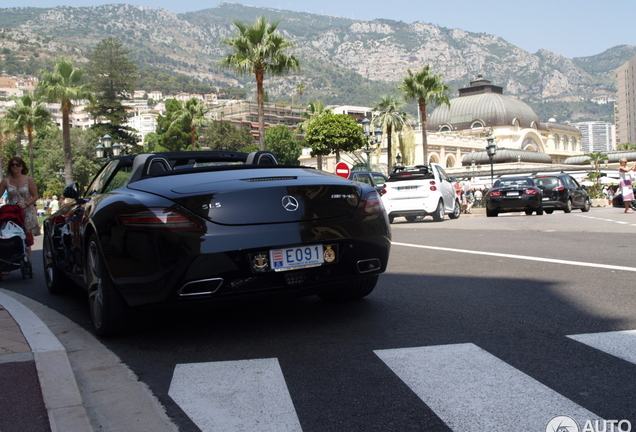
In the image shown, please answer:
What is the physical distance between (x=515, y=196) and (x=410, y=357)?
19.4 metres

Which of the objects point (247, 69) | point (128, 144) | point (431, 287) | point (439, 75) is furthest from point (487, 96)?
point (431, 287)

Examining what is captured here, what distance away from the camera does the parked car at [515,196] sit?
2223cm

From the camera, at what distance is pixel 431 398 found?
3139 mm

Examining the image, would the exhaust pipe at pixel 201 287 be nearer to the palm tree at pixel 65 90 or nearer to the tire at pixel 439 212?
the tire at pixel 439 212

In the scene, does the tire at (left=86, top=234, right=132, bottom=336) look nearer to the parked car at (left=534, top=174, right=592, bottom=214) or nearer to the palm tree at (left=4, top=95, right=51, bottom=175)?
the parked car at (left=534, top=174, right=592, bottom=214)

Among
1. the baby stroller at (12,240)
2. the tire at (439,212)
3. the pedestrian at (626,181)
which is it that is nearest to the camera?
the baby stroller at (12,240)

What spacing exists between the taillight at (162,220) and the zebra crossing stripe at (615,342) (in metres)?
2.43

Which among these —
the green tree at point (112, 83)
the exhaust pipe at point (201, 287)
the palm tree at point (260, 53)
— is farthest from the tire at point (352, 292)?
the green tree at point (112, 83)

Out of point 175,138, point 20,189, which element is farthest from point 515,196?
point 175,138

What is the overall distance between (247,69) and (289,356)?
29304 mm

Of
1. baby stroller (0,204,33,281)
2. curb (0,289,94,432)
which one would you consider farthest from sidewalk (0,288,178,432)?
baby stroller (0,204,33,281)

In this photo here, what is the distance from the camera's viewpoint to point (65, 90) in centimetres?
4297

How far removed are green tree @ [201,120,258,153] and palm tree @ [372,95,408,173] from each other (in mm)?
46324

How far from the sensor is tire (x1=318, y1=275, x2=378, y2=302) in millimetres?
5590
